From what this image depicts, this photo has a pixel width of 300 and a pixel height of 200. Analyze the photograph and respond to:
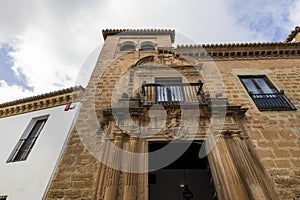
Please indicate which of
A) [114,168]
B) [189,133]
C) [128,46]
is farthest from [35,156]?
[128,46]

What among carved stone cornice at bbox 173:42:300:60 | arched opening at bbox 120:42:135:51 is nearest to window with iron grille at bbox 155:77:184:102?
carved stone cornice at bbox 173:42:300:60

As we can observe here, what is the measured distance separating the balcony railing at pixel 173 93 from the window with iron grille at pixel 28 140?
3702 millimetres

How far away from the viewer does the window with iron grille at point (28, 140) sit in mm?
6004

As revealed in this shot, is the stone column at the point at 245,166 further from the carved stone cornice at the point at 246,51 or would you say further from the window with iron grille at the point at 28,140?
the window with iron grille at the point at 28,140

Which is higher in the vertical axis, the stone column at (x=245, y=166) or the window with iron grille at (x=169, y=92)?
the window with iron grille at (x=169, y=92)

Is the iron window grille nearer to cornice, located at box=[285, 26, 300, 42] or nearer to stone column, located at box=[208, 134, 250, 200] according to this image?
stone column, located at box=[208, 134, 250, 200]

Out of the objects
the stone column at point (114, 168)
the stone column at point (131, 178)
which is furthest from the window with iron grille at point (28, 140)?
the stone column at point (131, 178)

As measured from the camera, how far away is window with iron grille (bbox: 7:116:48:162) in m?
6.00

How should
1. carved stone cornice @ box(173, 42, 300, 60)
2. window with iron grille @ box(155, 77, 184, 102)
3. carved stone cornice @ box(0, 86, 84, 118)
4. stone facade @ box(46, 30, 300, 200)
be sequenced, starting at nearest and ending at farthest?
stone facade @ box(46, 30, 300, 200), window with iron grille @ box(155, 77, 184, 102), carved stone cornice @ box(0, 86, 84, 118), carved stone cornice @ box(173, 42, 300, 60)

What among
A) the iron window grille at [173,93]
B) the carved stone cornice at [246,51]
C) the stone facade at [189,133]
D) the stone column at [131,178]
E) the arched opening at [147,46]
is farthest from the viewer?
the arched opening at [147,46]

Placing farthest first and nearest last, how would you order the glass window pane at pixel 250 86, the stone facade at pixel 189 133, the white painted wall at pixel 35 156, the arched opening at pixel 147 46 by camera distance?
the arched opening at pixel 147 46
the glass window pane at pixel 250 86
the white painted wall at pixel 35 156
the stone facade at pixel 189 133

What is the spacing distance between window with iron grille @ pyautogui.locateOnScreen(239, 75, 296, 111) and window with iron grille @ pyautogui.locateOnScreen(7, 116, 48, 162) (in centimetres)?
689

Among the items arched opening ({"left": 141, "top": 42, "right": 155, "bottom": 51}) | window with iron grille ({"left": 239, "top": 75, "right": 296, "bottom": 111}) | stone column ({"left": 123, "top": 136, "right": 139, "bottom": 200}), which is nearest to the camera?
stone column ({"left": 123, "top": 136, "right": 139, "bottom": 200})

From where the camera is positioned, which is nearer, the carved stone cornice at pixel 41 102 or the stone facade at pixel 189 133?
the stone facade at pixel 189 133
